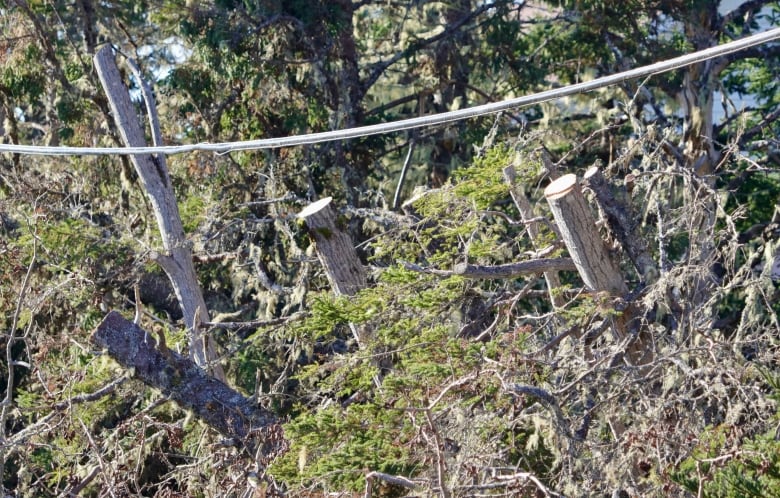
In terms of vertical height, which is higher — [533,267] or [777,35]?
[777,35]

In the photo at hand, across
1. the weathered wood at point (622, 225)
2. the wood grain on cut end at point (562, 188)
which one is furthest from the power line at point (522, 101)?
the weathered wood at point (622, 225)

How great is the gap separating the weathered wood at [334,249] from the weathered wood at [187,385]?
44.2 inches

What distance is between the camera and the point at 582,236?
21.6 ft

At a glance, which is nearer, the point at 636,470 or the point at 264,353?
the point at 636,470

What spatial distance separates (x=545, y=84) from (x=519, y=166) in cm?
580

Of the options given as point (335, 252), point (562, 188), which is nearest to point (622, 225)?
point (562, 188)

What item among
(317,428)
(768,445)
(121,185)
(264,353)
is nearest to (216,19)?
(121,185)

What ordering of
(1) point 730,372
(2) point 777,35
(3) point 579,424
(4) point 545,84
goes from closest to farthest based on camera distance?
(2) point 777,35 < (1) point 730,372 < (3) point 579,424 < (4) point 545,84

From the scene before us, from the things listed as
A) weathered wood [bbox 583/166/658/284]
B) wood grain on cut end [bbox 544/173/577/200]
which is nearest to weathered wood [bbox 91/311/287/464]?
wood grain on cut end [bbox 544/173/577/200]

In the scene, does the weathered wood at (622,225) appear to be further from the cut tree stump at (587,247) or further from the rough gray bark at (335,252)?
the rough gray bark at (335,252)

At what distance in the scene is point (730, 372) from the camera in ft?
20.1

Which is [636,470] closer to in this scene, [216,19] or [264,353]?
[264,353]

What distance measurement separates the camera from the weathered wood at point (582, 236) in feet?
21.0

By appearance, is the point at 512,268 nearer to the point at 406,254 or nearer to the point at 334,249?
the point at 406,254
